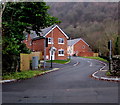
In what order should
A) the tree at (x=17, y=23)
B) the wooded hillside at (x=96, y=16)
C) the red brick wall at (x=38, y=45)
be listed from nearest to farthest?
the tree at (x=17, y=23) → the wooded hillside at (x=96, y=16) → the red brick wall at (x=38, y=45)


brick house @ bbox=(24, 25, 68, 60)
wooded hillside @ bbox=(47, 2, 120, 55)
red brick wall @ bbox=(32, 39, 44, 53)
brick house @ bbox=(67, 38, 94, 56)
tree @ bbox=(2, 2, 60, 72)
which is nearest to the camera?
tree @ bbox=(2, 2, 60, 72)

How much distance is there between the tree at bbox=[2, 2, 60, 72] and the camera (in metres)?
15.3

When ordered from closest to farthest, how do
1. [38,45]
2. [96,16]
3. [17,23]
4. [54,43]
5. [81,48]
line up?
1. [17,23]
2. [54,43]
3. [38,45]
4. [96,16]
5. [81,48]

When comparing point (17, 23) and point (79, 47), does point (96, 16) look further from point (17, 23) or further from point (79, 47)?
point (17, 23)

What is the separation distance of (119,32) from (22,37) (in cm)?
2395

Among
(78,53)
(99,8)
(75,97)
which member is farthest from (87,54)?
(75,97)

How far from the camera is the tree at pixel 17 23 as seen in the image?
50.2 ft

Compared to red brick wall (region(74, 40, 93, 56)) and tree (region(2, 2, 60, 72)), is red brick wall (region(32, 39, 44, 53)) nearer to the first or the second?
tree (region(2, 2, 60, 72))

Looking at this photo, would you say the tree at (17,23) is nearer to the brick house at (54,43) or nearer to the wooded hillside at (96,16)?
the wooded hillside at (96,16)

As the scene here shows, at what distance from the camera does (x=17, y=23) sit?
55.5 feet

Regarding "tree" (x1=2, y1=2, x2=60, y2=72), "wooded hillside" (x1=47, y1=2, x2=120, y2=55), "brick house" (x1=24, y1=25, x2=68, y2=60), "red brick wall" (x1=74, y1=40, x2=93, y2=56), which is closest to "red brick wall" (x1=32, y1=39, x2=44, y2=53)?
"brick house" (x1=24, y1=25, x2=68, y2=60)

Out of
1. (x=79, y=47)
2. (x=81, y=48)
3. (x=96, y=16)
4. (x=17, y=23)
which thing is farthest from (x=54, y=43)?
(x=81, y=48)

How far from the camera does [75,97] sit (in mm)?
7473

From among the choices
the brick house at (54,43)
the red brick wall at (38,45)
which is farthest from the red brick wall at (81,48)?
the brick house at (54,43)
